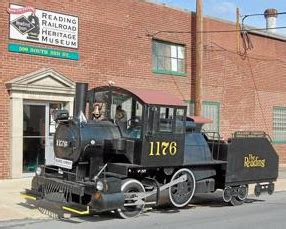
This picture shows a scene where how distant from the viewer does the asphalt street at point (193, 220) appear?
10.0 metres

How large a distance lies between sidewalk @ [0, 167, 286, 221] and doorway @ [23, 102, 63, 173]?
76cm

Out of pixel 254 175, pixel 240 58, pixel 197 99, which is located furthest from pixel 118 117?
pixel 240 58

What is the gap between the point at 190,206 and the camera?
12914mm

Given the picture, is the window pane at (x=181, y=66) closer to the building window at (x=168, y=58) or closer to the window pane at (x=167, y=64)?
the building window at (x=168, y=58)

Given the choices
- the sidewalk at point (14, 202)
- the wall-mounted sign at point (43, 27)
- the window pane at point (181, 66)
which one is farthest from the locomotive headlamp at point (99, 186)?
the window pane at point (181, 66)

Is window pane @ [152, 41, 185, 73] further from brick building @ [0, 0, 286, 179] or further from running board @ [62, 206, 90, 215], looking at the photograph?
running board @ [62, 206, 90, 215]

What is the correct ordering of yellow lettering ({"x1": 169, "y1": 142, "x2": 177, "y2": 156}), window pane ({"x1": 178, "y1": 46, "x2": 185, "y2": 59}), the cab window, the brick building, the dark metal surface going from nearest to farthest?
the cab window, yellow lettering ({"x1": 169, "y1": 142, "x2": 177, "y2": 156}), the dark metal surface, the brick building, window pane ({"x1": 178, "y1": 46, "x2": 185, "y2": 59})

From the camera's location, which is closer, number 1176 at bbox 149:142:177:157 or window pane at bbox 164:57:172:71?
number 1176 at bbox 149:142:177:157

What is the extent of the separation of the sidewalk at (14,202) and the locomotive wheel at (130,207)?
4.76 ft

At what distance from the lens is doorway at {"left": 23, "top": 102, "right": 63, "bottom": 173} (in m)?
16.1

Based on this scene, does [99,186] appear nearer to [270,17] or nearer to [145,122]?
[145,122]

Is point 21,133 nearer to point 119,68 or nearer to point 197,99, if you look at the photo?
point 119,68

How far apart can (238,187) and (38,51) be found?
685 cm

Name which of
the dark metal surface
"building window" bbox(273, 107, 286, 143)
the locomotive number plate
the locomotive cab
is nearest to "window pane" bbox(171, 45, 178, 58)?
"building window" bbox(273, 107, 286, 143)
